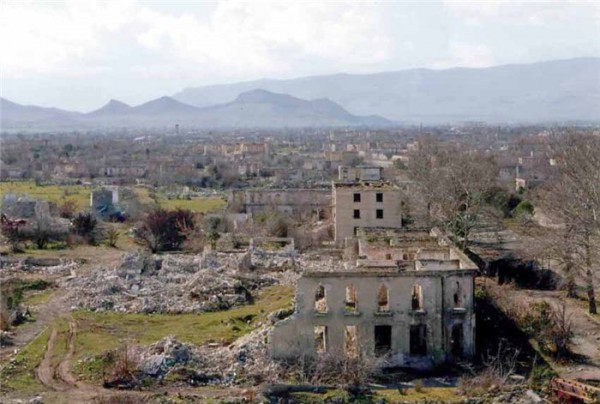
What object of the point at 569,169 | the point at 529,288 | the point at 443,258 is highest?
the point at 569,169

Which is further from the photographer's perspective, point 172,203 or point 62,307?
point 172,203

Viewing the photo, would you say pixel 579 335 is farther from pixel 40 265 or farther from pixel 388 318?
pixel 40 265

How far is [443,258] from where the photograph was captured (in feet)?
96.3

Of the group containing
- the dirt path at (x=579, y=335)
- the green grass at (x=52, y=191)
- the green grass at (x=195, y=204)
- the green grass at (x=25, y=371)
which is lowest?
the dirt path at (x=579, y=335)

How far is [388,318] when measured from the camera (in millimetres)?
25547

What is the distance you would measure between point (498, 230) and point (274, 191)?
767 inches

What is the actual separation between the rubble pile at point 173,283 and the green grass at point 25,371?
586 centimetres

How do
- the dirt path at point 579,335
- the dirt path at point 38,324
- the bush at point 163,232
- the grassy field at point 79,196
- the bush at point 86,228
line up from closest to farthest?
1. the dirt path at point 579,335
2. the dirt path at point 38,324
3. the bush at point 163,232
4. the bush at point 86,228
5. the grassy field at point 79,196

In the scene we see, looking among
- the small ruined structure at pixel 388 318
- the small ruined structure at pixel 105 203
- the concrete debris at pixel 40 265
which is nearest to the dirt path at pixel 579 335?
the small ruined structure at pixel 388 318

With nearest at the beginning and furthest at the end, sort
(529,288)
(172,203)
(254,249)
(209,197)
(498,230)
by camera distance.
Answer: (529,288), (254,249), (498,230), (172,203), (209,197)

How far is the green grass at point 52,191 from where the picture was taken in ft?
235

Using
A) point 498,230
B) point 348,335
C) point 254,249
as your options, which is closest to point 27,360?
point 348,335

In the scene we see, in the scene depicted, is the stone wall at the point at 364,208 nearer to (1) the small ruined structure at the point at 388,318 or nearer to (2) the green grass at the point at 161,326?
(2) the green grass at the point at 161,326

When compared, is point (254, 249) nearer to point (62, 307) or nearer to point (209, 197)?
point (62, 307)
